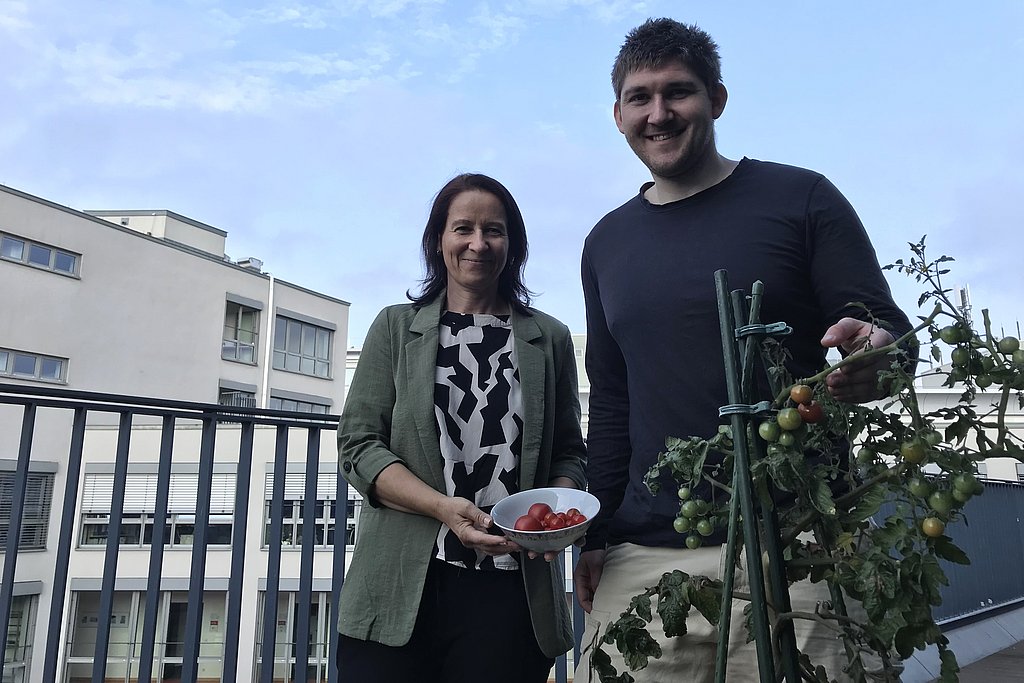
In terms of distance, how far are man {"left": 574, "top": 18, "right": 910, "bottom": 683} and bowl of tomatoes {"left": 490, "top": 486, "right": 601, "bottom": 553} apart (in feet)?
0.36

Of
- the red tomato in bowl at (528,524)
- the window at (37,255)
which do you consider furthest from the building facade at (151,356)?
the red tomato in bowl at (528,524)

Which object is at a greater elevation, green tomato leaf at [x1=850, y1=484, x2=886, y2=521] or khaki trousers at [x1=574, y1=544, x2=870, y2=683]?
green tomato leaf at [x1=850, y1=484, x2=886, y2=521]

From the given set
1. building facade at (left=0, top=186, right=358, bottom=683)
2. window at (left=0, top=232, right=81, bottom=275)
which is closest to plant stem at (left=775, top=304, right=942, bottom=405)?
building facade at (left=0, top=186, right=358, bottom=683)

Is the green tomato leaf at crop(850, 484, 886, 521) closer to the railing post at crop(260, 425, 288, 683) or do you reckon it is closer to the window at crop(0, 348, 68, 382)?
the railing post at crop(260, 425, 288, 683)

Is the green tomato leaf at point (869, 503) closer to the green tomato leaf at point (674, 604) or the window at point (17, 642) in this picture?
the green tomato leaf at point (674, 604)

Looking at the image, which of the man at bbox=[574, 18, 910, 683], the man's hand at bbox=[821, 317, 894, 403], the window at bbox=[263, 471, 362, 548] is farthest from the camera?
the window at bbox=[263, 471, 362, 548]

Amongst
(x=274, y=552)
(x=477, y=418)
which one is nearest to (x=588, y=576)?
(x=477, y=418)

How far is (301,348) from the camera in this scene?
3284 cm

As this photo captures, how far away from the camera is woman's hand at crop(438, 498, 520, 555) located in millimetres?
1469

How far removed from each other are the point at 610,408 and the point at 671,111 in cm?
64

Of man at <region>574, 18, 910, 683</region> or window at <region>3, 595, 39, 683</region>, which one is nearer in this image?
man at <region>574, 18, 910, 683</region>

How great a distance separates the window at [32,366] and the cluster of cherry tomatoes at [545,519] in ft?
89.6

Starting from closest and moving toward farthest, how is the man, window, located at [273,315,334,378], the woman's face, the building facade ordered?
the man
the woman's face
the building facade
window, located at [273,315,334,378]

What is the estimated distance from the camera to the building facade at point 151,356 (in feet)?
72.8
